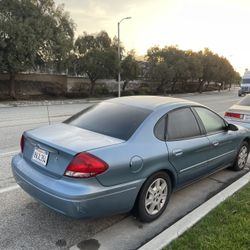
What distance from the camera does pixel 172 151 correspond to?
3711 millimetres

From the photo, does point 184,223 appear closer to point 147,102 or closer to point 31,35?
point 147,102

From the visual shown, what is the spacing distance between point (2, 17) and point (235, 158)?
1977 centimetres

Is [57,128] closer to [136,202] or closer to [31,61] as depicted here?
[136,202]

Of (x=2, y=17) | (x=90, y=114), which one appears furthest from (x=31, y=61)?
(x=90, y=114)

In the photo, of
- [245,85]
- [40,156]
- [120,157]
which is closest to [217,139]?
[120,157]

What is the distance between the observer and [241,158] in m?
5.62

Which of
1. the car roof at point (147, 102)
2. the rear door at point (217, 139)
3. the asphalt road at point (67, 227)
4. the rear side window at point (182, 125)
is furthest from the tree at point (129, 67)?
the asphalt road at point (67, 227)

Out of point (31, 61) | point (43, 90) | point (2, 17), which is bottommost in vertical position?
point (43, 90)

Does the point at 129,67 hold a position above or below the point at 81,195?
above

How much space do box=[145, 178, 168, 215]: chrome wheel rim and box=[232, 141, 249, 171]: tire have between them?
229cm

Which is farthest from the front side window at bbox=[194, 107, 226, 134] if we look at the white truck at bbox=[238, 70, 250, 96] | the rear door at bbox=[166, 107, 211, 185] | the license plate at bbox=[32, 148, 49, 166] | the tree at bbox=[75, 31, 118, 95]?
the white truck at bbox=[238, 70, 250, 96]

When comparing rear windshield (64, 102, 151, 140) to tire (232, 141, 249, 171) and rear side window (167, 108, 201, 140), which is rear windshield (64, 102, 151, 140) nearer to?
rear side window (167, 108, 201, 140)

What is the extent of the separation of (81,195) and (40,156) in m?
0.80

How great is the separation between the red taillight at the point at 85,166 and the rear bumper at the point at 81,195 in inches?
2.4
